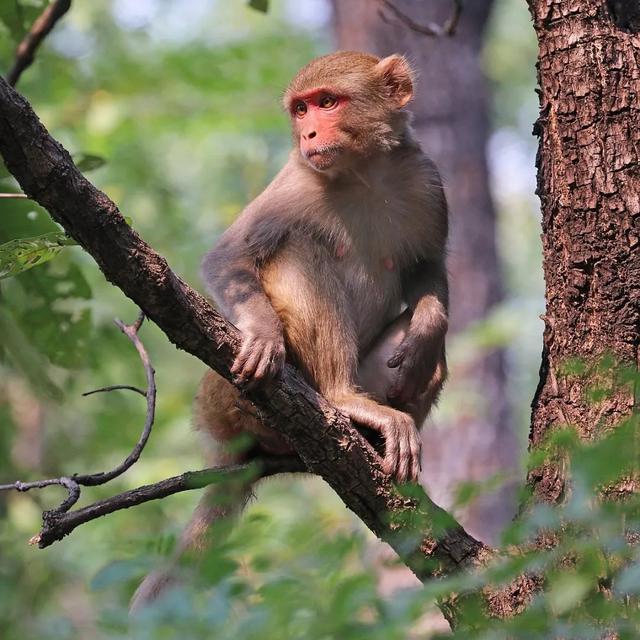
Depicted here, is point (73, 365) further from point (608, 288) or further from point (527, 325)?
point (527, 325)

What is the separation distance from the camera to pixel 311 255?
17.9ft

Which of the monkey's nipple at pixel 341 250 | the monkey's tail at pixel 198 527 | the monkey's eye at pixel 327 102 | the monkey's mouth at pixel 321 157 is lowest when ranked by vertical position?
the monkey's tail at pixel 198 527

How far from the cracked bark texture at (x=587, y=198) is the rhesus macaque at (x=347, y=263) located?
905 millimetres

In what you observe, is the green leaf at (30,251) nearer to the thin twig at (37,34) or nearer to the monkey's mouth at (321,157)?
the monkey's mouth at (321,157)

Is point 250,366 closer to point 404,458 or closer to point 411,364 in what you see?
point 404,458

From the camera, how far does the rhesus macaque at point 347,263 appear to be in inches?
203

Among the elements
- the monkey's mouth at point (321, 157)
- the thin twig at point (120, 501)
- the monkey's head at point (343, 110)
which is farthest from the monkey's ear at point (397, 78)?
the thin twig at point (120, 501)

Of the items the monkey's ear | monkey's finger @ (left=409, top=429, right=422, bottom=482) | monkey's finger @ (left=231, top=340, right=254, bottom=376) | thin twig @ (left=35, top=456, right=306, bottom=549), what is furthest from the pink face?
thin twig @ (left=35, top=456, right=306, bottom=549)

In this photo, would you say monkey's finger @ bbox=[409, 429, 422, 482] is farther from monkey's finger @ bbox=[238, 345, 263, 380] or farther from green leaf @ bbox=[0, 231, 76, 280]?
green leaf @ bbox=[0, 231, 76, 280]

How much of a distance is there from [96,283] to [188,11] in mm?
9193

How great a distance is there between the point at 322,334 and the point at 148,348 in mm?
9076

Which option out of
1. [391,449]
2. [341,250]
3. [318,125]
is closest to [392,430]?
[391,449]

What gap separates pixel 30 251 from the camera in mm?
3740

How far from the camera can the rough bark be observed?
3.26 meters
